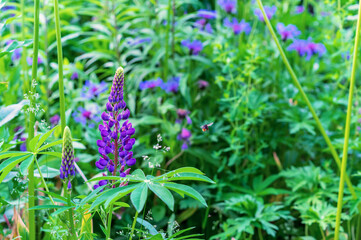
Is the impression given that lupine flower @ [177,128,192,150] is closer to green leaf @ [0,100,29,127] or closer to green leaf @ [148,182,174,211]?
green leaf @ [0,100,29,127]

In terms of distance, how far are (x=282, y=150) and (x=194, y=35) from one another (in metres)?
0.90

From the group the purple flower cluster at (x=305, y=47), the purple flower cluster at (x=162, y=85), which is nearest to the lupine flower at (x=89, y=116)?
the purple flower cluster at (x=162, y=85)

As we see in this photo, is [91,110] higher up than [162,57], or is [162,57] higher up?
[162,57]

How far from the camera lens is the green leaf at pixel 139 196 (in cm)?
95

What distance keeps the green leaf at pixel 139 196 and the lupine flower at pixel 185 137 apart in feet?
4.40

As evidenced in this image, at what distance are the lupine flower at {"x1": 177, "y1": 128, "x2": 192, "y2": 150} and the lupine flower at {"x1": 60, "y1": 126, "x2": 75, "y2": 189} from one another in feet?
4.35

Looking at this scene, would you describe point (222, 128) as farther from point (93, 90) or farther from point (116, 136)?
point (116, 136)

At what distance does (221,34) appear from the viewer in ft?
9.42

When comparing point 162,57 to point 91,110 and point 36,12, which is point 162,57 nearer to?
point 91,110

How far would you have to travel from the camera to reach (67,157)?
103cm

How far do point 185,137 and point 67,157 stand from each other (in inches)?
54.3

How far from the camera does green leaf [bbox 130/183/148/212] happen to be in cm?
95

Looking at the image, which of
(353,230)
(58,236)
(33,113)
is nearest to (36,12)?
(33,113)

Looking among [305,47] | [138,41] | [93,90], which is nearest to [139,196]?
[93,90]
